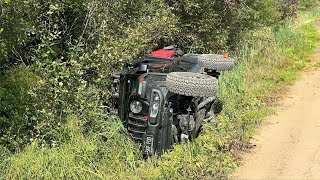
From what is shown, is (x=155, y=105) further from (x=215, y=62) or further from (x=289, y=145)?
(x=289, y=145)

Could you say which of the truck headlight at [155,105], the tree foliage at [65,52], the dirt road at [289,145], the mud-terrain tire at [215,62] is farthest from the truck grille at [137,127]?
the mud-terrain tire at [215,62]

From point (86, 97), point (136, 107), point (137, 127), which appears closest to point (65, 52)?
point (86, 97)

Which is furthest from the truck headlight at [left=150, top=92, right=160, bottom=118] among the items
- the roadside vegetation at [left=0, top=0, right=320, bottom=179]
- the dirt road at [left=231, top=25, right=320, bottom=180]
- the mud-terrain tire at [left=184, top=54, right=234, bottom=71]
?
the mud-terrain tire at [left=184, top=54, right=234, bottom=71]

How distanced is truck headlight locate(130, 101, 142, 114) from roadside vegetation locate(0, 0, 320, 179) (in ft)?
1.09

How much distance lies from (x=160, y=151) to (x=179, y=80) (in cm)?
88

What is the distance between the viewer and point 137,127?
5.50 m

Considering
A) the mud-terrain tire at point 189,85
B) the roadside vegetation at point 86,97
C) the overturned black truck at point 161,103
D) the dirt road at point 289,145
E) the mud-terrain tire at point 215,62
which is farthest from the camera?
the mud-terrain tire at point 215,62

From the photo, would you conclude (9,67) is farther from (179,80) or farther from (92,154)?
(179,80)

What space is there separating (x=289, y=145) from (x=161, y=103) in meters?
2.15

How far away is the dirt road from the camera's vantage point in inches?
214

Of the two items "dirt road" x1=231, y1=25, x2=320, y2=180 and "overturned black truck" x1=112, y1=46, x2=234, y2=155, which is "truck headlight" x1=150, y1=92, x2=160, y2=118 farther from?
"dirt road" x1=231, y1=25, x2=320, y2=180

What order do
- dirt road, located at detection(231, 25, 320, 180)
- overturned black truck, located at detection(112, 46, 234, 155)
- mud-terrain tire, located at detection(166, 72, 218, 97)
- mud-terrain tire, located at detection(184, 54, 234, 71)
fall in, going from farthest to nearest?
1. mud-terrain tire, located at detection(184, 54, 234, 71)
2. dirt road, located at detection(231, 25, 320, 180)
3. overturned black truck, located at detection(112, 46, 234, 155)
4. mud-terrain tire, located at detection(166, 72, 218, 97)

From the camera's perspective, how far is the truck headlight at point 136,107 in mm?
5477

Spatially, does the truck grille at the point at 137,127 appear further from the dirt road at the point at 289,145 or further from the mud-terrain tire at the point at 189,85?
the dirt road at the point at 289,145
